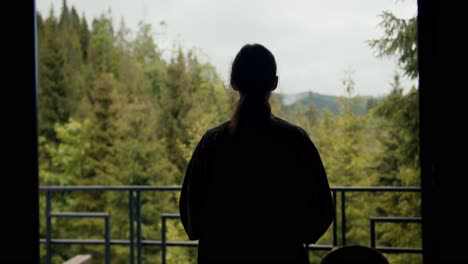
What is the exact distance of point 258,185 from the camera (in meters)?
1.29

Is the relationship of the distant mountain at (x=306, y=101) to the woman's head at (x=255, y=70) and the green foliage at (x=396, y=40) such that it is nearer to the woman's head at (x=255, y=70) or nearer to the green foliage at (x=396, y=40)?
the green foliage at (x=396, y=40)

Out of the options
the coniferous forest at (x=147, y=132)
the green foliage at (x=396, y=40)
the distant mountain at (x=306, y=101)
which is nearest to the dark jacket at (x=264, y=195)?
the green foliage at (x=396, y=40)

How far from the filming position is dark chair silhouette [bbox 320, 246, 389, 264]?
130 centimetres

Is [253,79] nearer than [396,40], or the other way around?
[253,79]

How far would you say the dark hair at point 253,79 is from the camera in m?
1.32

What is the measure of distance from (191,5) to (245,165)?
2214 centimetres

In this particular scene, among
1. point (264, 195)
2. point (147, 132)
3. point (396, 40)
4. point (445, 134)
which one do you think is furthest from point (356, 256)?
point (147, 132)

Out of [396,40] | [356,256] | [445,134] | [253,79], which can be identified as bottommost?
[356,256]

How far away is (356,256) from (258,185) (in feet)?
1.02

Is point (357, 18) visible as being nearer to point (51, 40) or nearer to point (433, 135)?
point (51, 40)

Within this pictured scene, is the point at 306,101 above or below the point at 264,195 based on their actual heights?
above

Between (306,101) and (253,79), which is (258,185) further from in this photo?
(306,101)

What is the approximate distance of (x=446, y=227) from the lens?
1370 millimetres

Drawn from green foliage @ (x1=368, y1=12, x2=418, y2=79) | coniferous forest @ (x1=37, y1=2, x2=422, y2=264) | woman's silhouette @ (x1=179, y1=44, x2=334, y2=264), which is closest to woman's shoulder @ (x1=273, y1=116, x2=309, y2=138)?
woman's silhouette @ (x1=179, y1=44, x2=334, y2=264)
